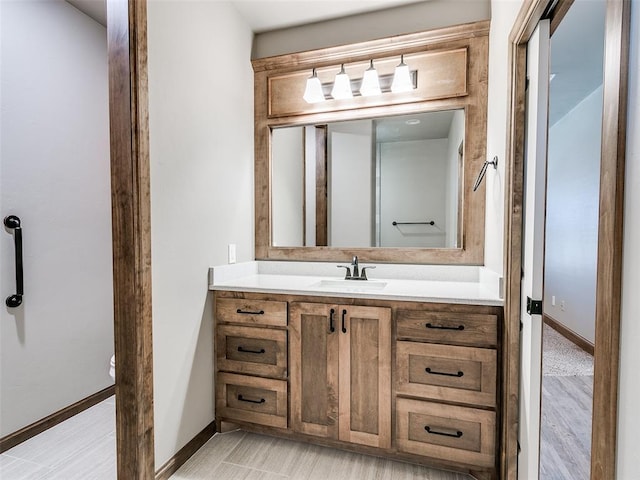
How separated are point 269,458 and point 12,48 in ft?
8.62

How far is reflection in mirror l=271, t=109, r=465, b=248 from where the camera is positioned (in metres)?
2.21

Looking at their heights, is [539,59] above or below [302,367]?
above

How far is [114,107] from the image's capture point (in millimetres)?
1509

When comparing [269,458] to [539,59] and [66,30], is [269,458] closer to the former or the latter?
[539,59]

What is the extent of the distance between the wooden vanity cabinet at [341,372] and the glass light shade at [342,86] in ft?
4.57

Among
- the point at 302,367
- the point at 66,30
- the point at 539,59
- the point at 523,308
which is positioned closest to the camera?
the point at 539,59

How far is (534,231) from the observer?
1.33 m

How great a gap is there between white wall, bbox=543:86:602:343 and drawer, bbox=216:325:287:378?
3.08 m

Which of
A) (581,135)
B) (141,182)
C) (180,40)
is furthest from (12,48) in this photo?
(581,135)

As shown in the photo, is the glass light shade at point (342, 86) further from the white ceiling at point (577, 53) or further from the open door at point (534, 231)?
the white ceiling at point (577, 53)

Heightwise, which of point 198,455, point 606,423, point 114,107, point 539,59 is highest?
point 539,59

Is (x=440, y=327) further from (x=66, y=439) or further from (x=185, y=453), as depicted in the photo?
(x=66, y=439)

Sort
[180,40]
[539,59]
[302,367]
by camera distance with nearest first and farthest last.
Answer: [539,59] < [180,40] < [302,367]

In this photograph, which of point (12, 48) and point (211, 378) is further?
point (211, 378)
